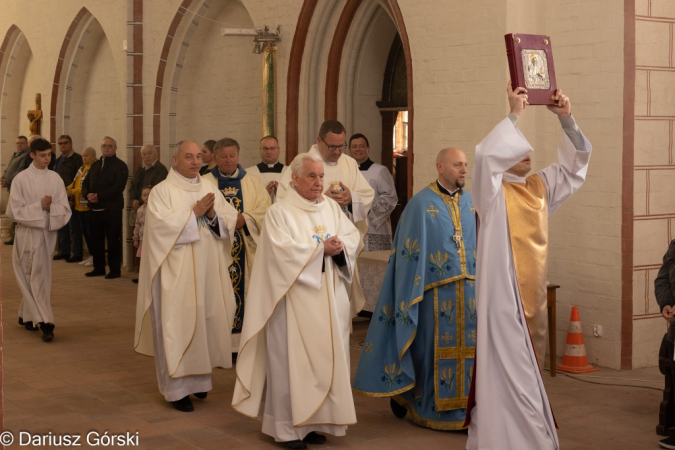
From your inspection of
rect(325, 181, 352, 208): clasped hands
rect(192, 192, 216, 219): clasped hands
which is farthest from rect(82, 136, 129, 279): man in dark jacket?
rect(192, 192, 216, 219): clasped hands

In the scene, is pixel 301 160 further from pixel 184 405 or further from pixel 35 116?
pixel 35 116

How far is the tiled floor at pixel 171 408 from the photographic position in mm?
5918

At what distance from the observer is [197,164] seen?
6.89 m

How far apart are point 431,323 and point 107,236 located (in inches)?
332

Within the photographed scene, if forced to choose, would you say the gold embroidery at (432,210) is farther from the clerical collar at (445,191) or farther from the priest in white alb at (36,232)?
the priest in white alb at (36,232)

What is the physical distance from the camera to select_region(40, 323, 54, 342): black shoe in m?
9.12

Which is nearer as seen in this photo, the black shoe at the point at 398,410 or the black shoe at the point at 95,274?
the black shoe at the point at 398,410

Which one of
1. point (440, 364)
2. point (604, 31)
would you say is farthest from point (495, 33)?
point (440, 364)

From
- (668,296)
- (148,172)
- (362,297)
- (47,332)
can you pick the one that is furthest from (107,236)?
(668,296)

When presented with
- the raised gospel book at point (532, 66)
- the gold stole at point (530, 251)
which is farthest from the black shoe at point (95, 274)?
the raised gospel book at point (532, 66)

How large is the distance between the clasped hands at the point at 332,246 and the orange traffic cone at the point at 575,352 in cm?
293

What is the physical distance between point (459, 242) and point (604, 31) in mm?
2782

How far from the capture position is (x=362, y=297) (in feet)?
22.9

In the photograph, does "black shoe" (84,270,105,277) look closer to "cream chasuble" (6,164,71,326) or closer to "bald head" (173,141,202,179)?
"cream chasuble" (6,164,71,326)
